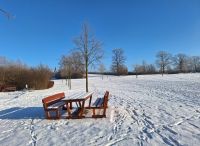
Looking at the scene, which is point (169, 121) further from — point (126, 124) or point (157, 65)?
point (157, 65)

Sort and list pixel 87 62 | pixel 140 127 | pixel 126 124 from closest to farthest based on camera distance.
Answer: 1. pixel 140 127
2. pixel 126 124
3. pixel 87 62

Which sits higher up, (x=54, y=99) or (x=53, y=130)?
(x=54, y=99)

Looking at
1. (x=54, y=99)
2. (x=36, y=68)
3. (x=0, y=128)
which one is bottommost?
(x=0, y=128)

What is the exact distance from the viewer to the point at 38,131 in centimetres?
649

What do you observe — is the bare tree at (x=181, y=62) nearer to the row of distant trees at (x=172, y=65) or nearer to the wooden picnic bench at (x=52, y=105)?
the row of distant trees at (x=172, y=65)

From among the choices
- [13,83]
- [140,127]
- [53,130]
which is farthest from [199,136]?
[13,83]

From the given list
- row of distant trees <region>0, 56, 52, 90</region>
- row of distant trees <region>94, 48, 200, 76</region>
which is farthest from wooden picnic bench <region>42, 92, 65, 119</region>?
row of distant trees <region>94, 48, 200, 76</region>

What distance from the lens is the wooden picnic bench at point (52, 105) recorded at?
307 inches

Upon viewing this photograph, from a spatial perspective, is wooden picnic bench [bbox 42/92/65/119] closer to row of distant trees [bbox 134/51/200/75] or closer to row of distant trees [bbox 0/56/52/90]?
row of distant trees [bbox 0/56/52/90]

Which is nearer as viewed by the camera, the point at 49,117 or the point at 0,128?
the point at 0,128

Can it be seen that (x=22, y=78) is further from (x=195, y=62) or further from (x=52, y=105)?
(x=195, y=62)

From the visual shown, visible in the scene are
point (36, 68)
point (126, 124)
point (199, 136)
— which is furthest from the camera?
point (36, 68)

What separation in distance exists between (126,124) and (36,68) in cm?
2451

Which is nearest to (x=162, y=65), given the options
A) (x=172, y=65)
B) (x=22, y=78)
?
(x=172, y=65)
